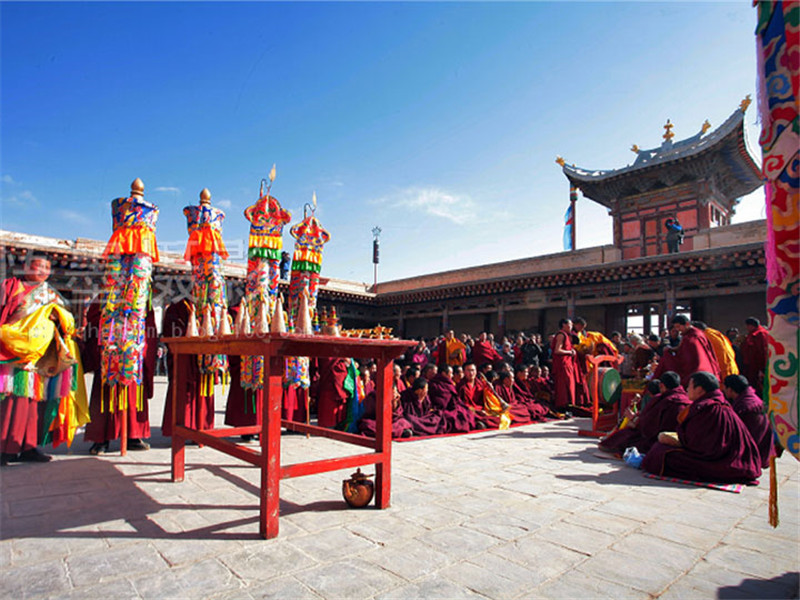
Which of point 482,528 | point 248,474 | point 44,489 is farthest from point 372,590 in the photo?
point 44,489

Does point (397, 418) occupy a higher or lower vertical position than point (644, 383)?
lower

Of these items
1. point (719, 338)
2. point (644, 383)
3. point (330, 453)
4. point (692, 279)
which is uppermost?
point (692, 279)

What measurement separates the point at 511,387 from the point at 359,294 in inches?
422

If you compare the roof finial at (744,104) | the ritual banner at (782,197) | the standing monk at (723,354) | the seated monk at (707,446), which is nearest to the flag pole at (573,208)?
the roof finial at (744,104)

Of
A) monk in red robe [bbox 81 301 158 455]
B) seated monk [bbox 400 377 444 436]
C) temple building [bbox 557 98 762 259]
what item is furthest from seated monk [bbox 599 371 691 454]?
temple building [bbox 557 98 762 259]

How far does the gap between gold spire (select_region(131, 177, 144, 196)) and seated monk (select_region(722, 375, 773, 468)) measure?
6034 mm

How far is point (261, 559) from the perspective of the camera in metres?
2.25

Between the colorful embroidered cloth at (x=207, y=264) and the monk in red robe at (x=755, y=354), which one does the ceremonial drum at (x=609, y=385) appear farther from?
the colorful embroidered cloth at (x=207, y=264)

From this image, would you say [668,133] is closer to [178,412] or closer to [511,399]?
[511,399]

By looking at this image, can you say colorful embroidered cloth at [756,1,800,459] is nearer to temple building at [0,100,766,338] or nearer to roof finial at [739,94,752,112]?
temple building at [0,100,766,338]

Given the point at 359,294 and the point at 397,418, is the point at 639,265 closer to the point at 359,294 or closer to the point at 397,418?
the point at 397,418

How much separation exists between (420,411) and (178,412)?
11.2ft

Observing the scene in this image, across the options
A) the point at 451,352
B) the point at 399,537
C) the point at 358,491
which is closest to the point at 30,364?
the point at 358,491

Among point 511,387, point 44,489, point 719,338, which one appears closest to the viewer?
point 44,489
